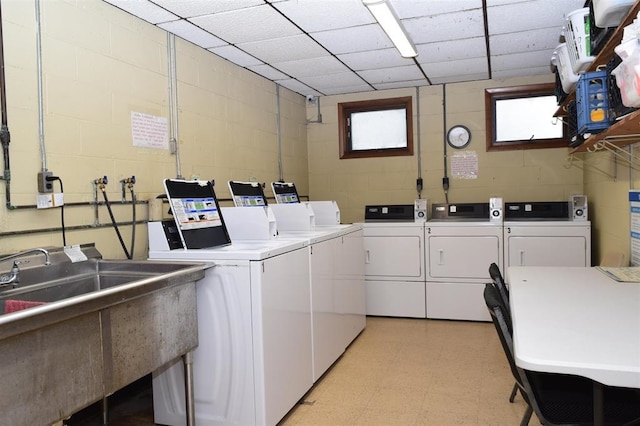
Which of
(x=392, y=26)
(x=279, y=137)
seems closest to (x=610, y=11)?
(x=392, y=26)

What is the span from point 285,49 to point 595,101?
2.30 meters

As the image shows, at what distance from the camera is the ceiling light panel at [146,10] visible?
281cm

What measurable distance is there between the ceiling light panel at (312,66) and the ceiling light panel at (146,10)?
1277mm

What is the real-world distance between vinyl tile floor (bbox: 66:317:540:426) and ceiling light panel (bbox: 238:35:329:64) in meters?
2.49

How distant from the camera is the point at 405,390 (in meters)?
3.06

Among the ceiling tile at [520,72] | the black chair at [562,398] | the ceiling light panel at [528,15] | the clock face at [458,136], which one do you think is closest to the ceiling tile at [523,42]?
the ceiling light panel at [528,15]

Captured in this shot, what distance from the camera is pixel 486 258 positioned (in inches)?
175

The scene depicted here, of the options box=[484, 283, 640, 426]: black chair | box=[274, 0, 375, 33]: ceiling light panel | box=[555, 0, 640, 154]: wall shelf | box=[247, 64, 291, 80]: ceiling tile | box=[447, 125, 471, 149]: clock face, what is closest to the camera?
box=[484, 283, 640, 426]: black chair

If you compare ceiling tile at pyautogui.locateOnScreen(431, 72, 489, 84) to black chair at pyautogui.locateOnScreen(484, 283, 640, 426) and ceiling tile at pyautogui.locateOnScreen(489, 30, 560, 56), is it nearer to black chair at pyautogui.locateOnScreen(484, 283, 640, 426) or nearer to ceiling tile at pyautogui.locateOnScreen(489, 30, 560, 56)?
ceiling tile at pyautogui.locateOnScreen(489, 30, 560, 56)

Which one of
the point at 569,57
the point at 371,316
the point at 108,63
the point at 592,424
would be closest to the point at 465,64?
the point at 569,57

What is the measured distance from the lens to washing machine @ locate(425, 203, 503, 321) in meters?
4.43

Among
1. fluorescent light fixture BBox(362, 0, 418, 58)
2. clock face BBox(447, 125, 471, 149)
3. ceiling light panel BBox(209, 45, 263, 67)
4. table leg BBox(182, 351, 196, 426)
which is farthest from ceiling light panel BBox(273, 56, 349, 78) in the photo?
table leg BBox(182, 351, 196, 426)

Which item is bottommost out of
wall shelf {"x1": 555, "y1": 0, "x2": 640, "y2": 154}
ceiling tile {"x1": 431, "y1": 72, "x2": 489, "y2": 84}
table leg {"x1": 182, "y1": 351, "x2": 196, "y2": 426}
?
table leg {"x1": 182, "y1": 351, "x2": 196, "y2": 426}

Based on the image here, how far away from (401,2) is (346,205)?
2.95m
